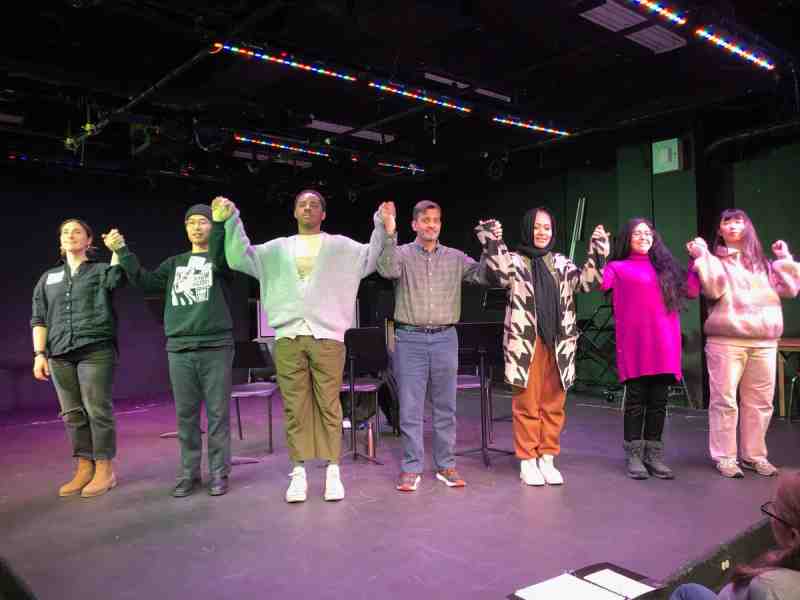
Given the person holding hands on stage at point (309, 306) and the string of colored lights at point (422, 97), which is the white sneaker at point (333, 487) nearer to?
the person holding hands on stage at point (309, 306)

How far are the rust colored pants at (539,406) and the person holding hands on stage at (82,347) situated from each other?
2.34m

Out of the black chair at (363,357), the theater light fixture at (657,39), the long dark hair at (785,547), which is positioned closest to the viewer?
the long dark hair at (785,547)

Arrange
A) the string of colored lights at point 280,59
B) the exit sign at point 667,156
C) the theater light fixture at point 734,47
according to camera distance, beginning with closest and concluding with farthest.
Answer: the theater light fixture at point 734,47, the string of colored lights at point 280,59, the exit sign at point 667,156

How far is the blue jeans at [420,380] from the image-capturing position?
3.31 m

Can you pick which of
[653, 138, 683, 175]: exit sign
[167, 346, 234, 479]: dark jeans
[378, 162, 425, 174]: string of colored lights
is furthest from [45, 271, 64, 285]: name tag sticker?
[653, 138, 683, 175]: exit sign

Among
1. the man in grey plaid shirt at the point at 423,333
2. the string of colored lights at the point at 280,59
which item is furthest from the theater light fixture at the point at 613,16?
the man in grey plaid shirt at the point at 423,333

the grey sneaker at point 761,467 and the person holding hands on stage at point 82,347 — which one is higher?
the person holding hands on stage at point 82,347

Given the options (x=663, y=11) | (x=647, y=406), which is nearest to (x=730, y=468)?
(x=647, y=406)

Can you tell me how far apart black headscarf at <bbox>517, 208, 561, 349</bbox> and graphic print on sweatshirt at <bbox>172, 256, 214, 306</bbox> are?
1.80m

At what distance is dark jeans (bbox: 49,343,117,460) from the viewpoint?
11.1 ft

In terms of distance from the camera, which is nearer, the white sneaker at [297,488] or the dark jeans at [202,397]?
the white sneaker at [297,488]

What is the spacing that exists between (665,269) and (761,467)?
1.29m

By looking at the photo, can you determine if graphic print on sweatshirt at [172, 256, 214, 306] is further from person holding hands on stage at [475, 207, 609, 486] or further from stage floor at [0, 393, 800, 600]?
person holding hands on stage at [475, 207, 609, 486]

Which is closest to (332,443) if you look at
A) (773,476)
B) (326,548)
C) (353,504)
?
(353,504)
